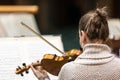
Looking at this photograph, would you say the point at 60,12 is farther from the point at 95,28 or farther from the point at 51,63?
the point at 95,28

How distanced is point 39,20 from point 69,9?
939mm

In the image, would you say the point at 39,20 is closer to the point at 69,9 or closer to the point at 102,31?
the point at 69,9

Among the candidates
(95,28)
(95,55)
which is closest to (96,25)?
(95,28)

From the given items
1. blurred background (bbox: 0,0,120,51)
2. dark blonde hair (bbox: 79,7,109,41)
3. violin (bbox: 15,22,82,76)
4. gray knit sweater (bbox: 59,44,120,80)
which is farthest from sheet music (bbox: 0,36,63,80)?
blurred background (bbox: 0,0,120,51)

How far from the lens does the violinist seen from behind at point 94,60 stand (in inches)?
99.7

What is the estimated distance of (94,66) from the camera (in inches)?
100

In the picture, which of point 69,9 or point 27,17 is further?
point 69,9

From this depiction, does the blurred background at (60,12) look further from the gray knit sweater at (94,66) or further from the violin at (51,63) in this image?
the gray knit sweater at (94,66)

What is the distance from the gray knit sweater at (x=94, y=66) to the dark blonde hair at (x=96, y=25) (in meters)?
0.06

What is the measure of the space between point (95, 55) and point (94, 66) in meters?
0.06

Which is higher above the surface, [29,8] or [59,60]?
[59,60]

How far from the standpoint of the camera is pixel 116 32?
438 cm

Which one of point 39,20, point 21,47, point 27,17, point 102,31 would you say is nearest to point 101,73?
point 102,31

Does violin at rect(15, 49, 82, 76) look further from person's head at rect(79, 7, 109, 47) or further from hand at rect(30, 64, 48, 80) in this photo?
person's head at rect(79, 7, 109, 47)
